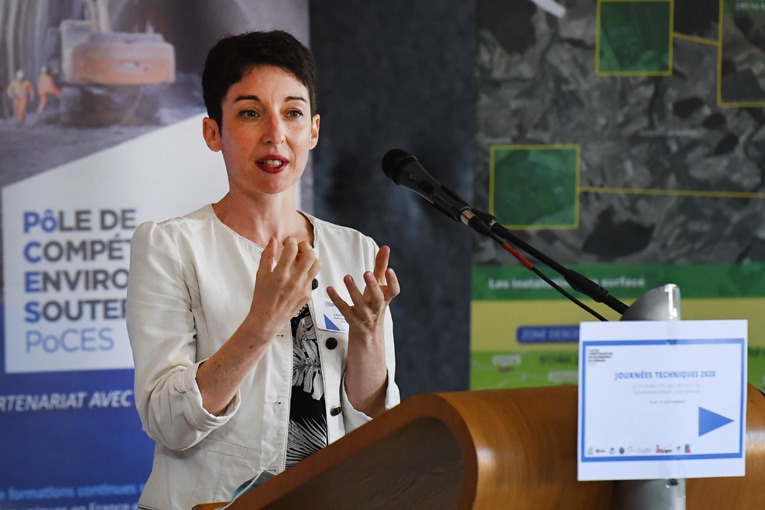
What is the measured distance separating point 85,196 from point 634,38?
2002 mm

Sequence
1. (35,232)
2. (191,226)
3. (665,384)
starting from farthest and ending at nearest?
(35,232)
(191,226)
(665,384)

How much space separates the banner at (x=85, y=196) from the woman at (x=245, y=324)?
128cm

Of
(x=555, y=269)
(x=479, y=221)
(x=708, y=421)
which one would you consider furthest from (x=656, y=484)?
(x=479, y=221)

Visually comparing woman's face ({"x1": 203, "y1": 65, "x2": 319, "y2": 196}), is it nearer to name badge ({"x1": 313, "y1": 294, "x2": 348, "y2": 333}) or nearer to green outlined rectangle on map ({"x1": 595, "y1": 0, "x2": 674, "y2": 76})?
name badge ({"x1": 313, "y1": 294, "x2": 348, "y2": 333})

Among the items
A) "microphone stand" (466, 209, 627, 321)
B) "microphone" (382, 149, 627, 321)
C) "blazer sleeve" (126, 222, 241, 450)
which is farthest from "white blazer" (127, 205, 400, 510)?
"microphone stand" (466, 209, 627, 321)

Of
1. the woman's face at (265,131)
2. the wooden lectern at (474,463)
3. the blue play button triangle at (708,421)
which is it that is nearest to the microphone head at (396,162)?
the woman's face at (265,131)

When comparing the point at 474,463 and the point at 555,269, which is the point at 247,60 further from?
the point at 474,463

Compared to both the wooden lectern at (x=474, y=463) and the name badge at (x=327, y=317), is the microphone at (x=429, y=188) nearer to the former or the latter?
the name badge at (x=327, y=317)

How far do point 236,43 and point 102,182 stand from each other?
4.63ft

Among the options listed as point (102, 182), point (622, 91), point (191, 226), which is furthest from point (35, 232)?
point (622, 91)

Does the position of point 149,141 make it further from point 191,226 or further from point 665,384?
point 665,384

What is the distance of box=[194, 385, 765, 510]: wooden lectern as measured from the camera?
85 centimetres

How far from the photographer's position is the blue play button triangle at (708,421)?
3.03 ft

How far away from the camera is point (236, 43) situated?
183 cm
